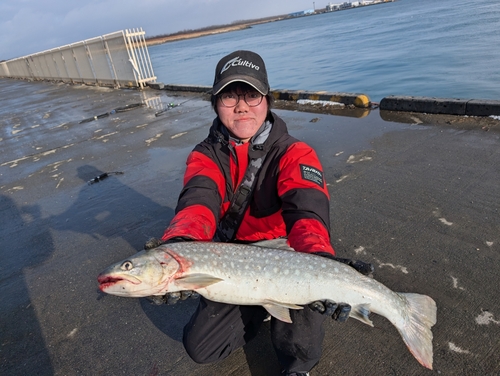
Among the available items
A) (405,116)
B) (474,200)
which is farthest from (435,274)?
(405,116)

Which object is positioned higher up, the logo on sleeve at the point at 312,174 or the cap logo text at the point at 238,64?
the cap logo text at the point at 238,64

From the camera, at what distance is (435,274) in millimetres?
3504

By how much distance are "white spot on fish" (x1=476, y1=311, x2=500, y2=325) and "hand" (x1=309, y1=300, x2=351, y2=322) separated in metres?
1.38

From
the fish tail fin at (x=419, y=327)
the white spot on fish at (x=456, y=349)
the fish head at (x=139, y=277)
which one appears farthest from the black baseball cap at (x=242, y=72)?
the white spot on fish at (x=456, y=349)

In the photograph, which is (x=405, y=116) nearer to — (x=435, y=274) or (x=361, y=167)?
(x=361, y=167)

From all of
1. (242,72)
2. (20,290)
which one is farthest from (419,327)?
(20,290)

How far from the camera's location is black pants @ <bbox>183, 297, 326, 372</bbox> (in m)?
2.56

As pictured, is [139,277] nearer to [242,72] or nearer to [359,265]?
[359,265]

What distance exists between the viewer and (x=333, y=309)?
237 centimetres

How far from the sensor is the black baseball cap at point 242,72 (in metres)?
3.10

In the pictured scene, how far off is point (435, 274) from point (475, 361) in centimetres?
103

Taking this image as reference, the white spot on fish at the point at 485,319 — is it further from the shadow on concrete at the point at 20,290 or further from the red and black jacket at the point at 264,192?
the shadow on concrete at the point at 20,290

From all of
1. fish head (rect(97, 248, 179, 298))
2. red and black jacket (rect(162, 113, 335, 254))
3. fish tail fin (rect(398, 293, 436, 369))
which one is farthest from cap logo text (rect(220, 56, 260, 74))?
fish tail fin (rect(398, 293, 436, 369))

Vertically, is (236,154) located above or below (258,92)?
below
